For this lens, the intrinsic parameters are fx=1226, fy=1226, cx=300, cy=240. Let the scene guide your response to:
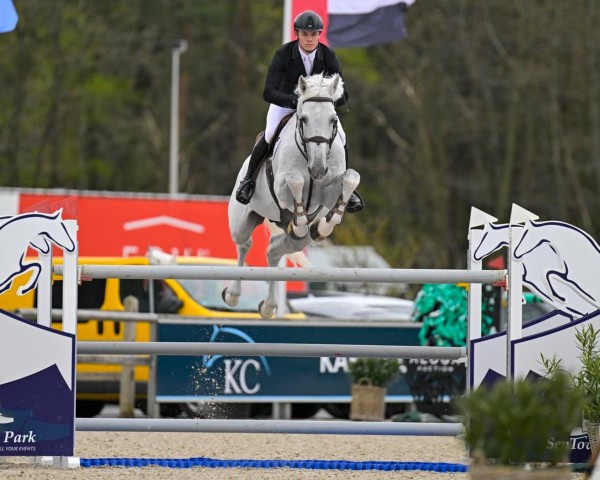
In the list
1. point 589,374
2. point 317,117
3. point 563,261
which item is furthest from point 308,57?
point 589,374

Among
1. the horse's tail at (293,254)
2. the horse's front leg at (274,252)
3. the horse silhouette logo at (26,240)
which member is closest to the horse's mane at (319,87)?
the horse's front leg at (274,252)

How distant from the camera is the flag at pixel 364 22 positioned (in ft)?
46.6

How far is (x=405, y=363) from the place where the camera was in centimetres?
1164

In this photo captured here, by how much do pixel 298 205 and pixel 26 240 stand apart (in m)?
1.78

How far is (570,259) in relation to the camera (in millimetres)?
6129

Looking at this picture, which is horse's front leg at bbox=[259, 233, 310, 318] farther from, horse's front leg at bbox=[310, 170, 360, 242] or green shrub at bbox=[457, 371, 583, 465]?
green shrub at bbox=[457, 371, 583, 465]

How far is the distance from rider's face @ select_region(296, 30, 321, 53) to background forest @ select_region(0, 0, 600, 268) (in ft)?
55.0

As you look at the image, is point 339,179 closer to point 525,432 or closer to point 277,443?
point 277,443

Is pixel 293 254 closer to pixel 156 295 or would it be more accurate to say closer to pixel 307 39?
pixel 307 39

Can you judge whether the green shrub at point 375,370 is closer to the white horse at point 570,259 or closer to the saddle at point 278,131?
the saddle at point 278,131

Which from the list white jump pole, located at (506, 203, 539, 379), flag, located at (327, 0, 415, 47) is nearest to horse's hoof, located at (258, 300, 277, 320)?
white jump pole, located at (506, 203, 539, 379)

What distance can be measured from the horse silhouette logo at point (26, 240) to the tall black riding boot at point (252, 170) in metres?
1.82

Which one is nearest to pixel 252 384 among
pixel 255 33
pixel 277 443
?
pixel 277 443

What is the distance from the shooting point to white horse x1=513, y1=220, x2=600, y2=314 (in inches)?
241
